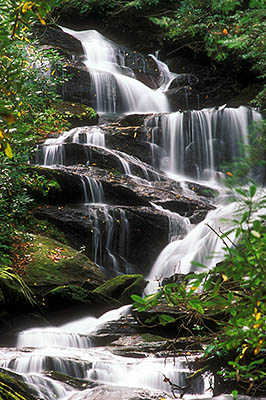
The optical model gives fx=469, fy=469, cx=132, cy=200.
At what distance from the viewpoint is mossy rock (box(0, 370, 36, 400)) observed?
3.67 metres

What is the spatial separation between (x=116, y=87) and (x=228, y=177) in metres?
16.9

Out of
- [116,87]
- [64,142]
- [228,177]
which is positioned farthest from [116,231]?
[116,87]

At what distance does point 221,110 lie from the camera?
16172 mm

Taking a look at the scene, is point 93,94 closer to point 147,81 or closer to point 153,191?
point 147,81

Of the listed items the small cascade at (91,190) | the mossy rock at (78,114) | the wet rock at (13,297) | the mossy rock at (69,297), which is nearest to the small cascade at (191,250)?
the small cascade at (91,190)

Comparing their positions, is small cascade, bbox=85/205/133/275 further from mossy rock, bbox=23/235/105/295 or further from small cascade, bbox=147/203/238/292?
mossy rock, bbox=23/235/105/295

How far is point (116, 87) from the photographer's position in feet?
60.4

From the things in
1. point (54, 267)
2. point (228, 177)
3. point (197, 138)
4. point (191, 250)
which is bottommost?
point (191, 250)

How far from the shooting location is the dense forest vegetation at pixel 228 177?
1628 mm

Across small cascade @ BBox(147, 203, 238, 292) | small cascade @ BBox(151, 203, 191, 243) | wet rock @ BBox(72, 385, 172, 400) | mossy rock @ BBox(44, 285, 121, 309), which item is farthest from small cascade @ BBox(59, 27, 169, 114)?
wet rock @ BBox(72, 385, 172, 400)

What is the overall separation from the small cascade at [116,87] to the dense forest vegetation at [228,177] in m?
2.47

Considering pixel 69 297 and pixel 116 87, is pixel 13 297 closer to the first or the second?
pixel 69 297

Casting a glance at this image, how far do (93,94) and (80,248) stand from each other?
9173 millimetres

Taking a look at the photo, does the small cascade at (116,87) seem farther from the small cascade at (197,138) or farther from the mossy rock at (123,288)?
the mossy rock at (123,288)
